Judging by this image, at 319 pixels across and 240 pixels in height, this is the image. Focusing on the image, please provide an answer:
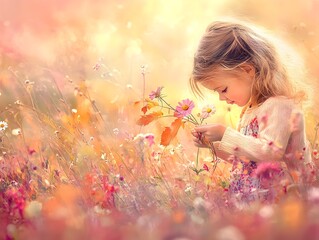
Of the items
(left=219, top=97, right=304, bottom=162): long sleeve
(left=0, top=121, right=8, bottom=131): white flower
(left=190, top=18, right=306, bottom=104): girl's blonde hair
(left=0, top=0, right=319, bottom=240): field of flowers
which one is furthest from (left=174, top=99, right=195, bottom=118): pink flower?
(left=0, top=121, right=8, bottom=131): white flower

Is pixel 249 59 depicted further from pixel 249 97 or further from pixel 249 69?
pixel 249 97

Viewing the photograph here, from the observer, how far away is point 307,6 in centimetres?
369

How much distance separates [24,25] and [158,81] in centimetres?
82

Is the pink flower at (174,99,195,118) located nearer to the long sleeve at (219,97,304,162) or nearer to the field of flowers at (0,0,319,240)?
the field of flowers at (0,0,319,240)

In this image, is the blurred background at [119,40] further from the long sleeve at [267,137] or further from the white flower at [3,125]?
the long sleeve at [267,137]

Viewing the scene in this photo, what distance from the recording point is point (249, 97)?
2.73 m

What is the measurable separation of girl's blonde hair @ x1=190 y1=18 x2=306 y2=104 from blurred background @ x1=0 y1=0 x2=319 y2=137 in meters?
0.82

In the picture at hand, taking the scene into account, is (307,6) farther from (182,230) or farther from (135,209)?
(182,230)

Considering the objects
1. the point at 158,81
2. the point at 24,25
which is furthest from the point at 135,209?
the point at 24,25

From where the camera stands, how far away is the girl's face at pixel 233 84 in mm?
2670

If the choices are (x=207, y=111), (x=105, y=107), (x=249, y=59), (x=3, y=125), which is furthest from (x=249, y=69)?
(x=3, y=125)

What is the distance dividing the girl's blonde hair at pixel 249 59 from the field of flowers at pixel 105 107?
0.62 ft

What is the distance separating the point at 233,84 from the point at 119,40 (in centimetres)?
125

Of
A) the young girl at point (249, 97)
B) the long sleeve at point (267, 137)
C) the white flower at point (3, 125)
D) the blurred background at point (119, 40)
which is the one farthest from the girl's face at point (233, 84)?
the white flower at point (3, 125)
